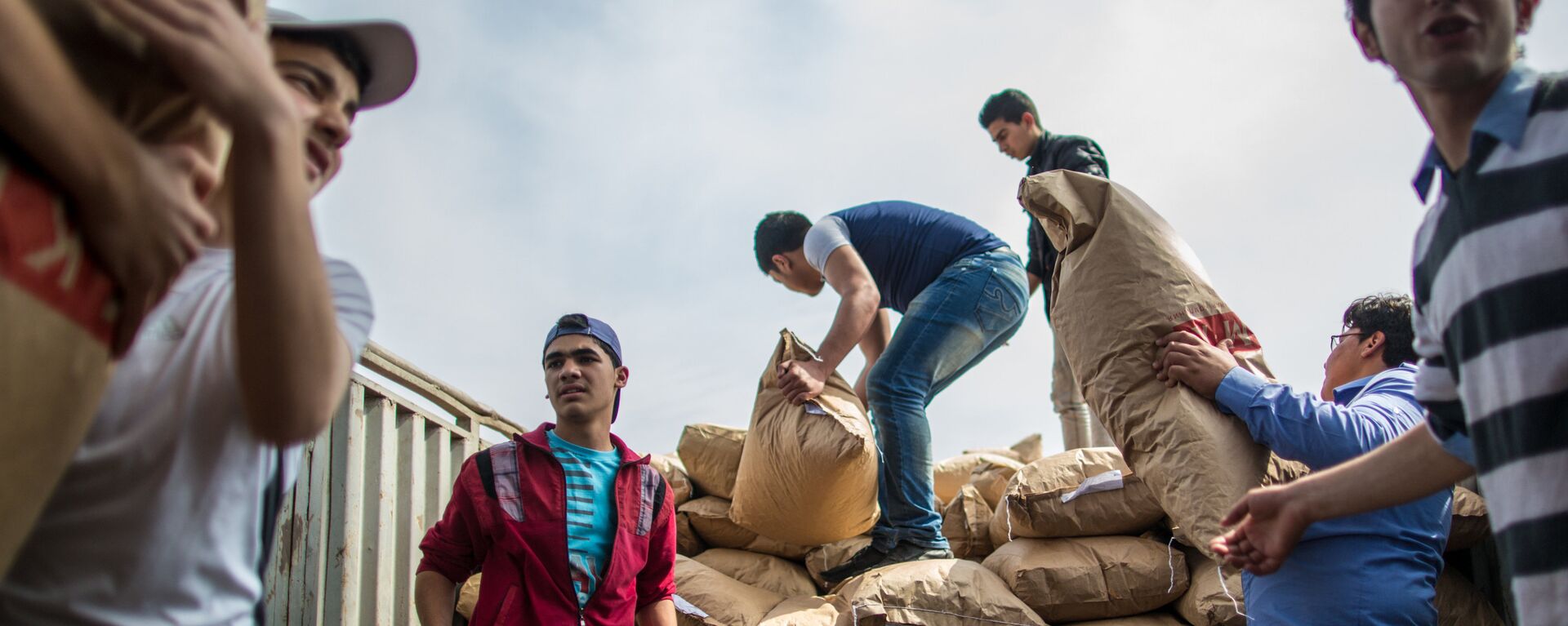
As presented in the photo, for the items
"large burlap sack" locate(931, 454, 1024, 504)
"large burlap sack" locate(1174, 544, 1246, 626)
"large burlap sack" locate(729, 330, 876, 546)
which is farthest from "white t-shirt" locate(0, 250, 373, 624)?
"large burlap sack" locate(931, 454, 1024, 504)

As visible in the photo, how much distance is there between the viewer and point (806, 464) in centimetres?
304

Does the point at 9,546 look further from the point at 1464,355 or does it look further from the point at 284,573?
the point at 284,573

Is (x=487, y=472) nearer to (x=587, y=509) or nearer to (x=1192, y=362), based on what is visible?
(x=587, y=509)

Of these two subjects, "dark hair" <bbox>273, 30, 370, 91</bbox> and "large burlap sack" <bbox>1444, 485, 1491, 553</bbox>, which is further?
"large burlap sack" <bbox>1444, 485, 1491, 553</bbox>

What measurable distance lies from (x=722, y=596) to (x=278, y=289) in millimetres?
2536

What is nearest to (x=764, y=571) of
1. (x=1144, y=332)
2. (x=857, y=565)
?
(x=857, y=565)

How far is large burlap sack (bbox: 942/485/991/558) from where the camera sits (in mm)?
3543

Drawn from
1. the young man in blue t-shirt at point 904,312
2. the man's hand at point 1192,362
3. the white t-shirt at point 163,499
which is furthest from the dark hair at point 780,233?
the white t-shirt at point 163,499

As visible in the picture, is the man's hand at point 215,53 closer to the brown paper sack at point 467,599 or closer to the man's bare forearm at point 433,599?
the man's bare forearm at point 433,599

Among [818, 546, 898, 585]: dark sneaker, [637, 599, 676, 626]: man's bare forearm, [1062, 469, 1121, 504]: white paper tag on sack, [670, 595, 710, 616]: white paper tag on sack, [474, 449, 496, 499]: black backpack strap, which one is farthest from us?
[818, 546, 898, 585]: dark sneaker

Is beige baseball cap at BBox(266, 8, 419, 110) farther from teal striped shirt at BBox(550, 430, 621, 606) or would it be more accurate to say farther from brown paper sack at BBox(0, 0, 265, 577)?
teal striped shirt at BBox(550, 430, 621, 606)

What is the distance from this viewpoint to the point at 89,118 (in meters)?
0.62

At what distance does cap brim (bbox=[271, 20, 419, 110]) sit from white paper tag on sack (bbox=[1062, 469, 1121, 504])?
2.55m

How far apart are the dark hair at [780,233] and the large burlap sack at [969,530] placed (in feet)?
3.47
